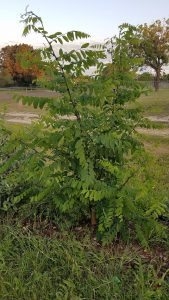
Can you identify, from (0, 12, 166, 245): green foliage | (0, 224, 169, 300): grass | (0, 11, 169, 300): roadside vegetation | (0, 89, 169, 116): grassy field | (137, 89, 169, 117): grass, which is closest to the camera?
(0, 224, 169, 300): grass

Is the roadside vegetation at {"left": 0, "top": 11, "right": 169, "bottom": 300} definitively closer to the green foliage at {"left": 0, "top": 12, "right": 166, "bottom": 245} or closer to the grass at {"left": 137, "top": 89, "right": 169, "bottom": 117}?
the green foliage at {"left": 0, "top": 12, "right": 166, "bottom": 245}

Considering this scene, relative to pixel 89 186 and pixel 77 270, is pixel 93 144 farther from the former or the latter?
pixel 77 270

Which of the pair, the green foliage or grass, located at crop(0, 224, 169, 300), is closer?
Answer: grass, located at crop(0, 224, 169, 300)

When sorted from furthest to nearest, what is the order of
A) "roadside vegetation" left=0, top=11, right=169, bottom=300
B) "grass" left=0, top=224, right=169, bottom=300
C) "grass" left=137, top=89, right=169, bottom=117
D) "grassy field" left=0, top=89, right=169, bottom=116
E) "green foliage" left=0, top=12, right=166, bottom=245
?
1. "grass" left=137, top=89, right=169, bottom=117
2. "grassy field" left=0, top=89, right=169, bottom=116
3. "green foliage" left=0, top=12, right=166, bottom=245
4. "roadside vegetation" left=0, top=11, right=169, bottom=300
5. "grass" left=0, top=224, right=169, bottom=300

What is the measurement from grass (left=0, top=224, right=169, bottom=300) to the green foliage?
20 cm

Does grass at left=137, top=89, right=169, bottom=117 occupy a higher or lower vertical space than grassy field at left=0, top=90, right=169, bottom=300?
higher

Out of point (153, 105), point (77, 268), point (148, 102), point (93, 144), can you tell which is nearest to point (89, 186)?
point (93, 144)

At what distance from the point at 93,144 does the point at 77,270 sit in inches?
43.6

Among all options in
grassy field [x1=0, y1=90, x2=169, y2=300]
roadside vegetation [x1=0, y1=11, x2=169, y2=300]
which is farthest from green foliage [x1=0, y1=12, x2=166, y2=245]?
grassy field [x1=0, y1=90, x2=169, y2=300]

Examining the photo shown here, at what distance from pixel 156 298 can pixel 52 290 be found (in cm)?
82

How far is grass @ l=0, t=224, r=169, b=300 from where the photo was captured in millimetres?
A: 3055

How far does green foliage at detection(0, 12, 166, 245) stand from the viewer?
3.43 metres

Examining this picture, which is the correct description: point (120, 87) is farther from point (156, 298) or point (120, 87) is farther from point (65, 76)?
point (156, 298)

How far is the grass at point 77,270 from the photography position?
3055 millimetres
